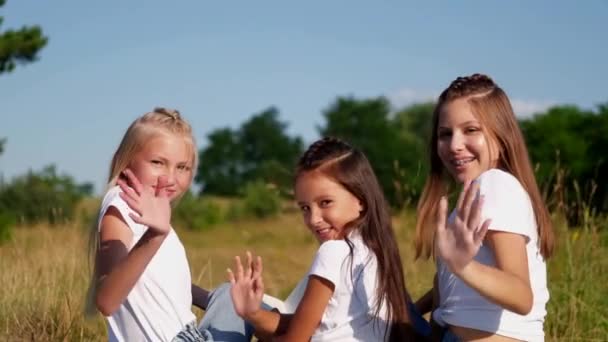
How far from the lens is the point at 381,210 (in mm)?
3309

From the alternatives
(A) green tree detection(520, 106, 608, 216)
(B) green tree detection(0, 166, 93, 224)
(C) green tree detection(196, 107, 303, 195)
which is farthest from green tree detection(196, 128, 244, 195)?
(B) green tree detection(0, 166, 93, 224)

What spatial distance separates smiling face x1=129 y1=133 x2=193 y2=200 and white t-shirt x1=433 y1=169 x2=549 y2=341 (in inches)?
39.9

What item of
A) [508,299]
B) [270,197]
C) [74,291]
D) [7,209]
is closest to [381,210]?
[508,299]

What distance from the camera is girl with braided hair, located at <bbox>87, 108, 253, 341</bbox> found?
2.97m

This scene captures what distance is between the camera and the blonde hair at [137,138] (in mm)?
3160

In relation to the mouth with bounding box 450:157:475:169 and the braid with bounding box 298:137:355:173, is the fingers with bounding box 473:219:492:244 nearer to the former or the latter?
the mouth with bounding box 450:157:475:169

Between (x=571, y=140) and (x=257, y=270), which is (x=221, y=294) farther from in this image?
(x=571, y=140)

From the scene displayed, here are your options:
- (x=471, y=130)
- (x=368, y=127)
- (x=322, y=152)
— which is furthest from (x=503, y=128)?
(x=368, y=127)

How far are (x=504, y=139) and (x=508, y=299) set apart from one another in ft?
2.31

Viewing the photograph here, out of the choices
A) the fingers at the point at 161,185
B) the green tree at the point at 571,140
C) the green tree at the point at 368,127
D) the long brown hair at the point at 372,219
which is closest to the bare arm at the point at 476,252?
the long brown hair at the point at 372,219

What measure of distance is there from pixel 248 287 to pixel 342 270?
1.12 ft

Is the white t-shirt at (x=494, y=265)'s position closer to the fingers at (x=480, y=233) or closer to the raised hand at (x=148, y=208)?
the fingers at (x=480, y=233)

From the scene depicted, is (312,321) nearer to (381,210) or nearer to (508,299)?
(381,210)

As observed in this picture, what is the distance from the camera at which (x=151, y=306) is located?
3.15m
